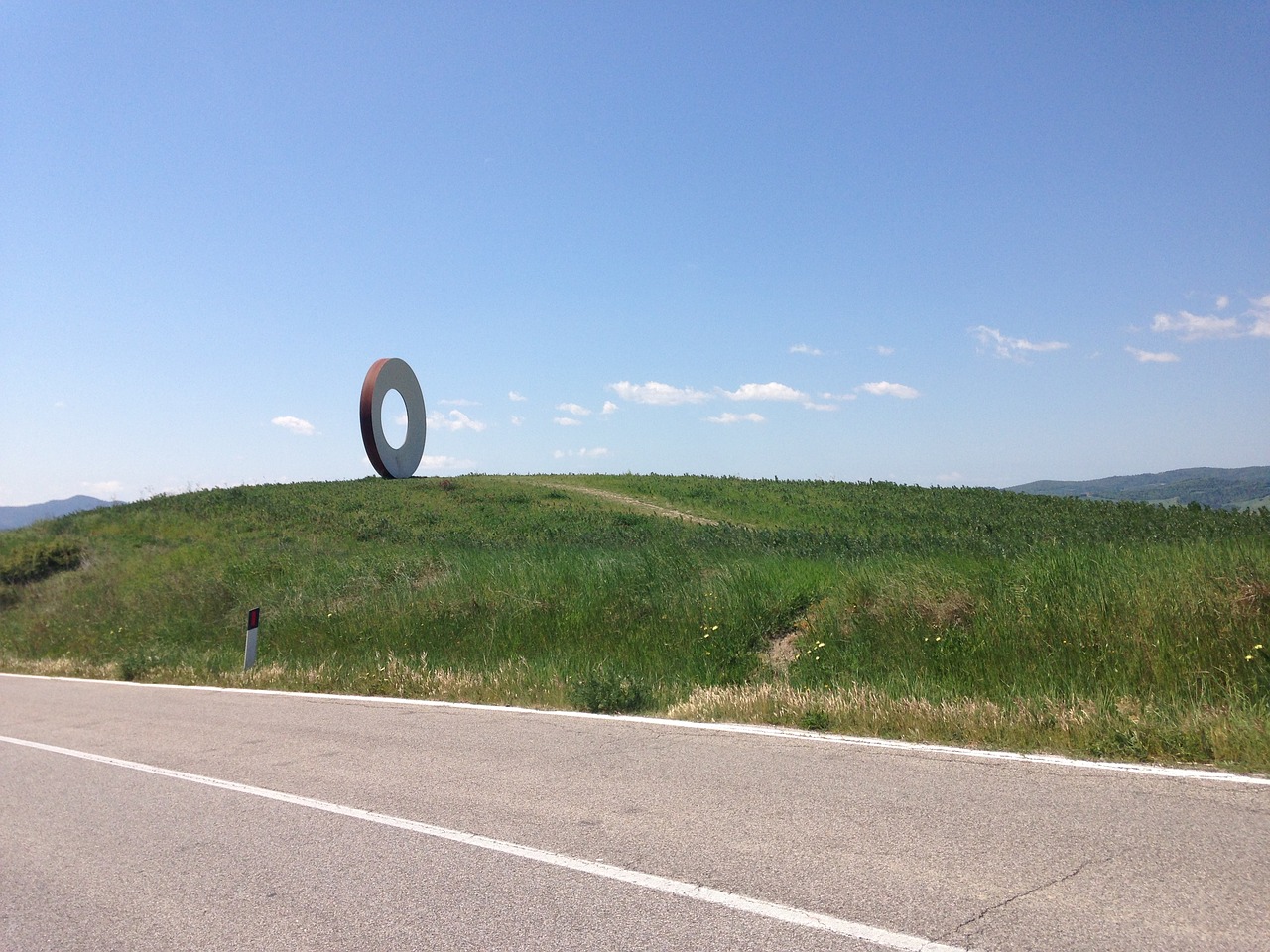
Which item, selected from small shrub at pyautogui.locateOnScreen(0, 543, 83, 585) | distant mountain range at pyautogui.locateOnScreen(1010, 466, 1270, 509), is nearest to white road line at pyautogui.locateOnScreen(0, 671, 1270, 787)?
distant mountain range at pyautogui.locateOnScreen(1010, 466, 1270, 509)

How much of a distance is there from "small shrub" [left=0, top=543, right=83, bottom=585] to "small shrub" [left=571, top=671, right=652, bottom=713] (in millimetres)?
31256

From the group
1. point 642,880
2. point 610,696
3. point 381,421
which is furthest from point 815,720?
point 381,421

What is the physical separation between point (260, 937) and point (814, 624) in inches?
318

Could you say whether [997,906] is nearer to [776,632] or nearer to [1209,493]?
[776,632]

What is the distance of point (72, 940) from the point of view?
446 cm

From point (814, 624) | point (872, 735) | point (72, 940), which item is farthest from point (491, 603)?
point (72, 940)

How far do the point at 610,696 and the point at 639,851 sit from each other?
435 centimetres

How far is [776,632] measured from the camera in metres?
11.8

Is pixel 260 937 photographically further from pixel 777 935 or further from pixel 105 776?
pixel 105 776

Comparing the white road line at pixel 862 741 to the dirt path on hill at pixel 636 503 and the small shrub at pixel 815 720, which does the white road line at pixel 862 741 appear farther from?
the dirt path on hill at pixel 636 503

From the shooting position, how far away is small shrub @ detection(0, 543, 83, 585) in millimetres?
33125

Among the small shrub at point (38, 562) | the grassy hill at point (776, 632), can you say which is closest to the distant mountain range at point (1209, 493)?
the grassy hill at point (776, 632)

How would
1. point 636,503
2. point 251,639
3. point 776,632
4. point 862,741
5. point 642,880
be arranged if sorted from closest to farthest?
point 642,880
point 862,741
point 776,632
point 251,639
point 636,503

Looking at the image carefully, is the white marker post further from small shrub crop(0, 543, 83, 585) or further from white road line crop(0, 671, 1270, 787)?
small shrub crop(0, 543, 83, 585)
